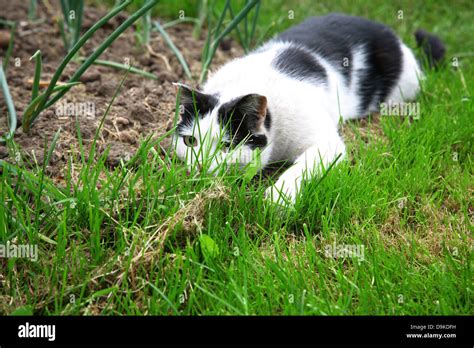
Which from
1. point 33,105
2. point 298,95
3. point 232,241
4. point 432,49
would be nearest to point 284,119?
point 298,95

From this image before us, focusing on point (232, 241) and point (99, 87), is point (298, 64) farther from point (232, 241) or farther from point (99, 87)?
point (232, 241)

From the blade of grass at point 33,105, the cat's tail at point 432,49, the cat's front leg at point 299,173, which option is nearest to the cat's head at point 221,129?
the cat's front leg at point 299,173

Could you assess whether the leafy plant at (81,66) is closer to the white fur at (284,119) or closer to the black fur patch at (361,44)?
the white fur at (284,119)

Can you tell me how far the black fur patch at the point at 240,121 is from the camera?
95.3 inches

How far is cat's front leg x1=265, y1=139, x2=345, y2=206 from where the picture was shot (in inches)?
91.6

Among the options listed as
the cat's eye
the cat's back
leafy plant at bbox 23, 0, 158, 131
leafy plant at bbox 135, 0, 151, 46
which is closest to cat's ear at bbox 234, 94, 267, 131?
the cat's eye

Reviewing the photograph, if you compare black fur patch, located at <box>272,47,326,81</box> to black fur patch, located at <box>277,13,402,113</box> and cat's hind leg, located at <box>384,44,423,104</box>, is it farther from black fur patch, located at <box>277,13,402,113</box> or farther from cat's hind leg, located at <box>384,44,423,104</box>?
cat's hind leg, located at <box>384,44,423,104</box>

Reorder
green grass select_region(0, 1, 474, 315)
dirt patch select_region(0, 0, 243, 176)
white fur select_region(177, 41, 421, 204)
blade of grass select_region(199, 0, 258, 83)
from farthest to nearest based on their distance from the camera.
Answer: blade of grass select_region(199, 0, 258, 83) < dirt patch select_region(0, 0, 243, 176) < white fur select_region(177, 41, 421, 204) < green grass select_region(0, 1, 474, 315)

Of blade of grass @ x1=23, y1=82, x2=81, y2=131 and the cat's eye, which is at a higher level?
blade of grass @ x1=23, y1=82, x2=81, y2=131

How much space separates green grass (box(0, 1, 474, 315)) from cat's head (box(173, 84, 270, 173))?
0.09 m

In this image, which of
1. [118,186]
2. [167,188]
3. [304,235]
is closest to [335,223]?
[304,235]
